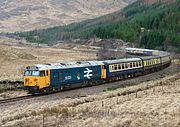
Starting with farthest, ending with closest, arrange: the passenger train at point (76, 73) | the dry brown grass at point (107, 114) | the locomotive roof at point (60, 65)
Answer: the locomotive roof at point (60, 65), the passenger train at point (76, 73), the dry brown grass at point (107, 114)

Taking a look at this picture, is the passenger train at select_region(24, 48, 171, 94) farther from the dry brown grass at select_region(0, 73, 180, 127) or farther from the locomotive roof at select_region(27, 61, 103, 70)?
the dry brown grass at select_region(0, 73, 180, 127)

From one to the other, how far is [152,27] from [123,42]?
85.3ft

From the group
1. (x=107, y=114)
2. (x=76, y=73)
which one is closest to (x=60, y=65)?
(x=76, y=73)

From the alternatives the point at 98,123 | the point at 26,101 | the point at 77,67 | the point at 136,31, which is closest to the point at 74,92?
the point at 77,67

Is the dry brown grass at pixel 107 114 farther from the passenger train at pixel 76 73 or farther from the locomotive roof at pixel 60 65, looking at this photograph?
the locomotive roof at pixel 60 65

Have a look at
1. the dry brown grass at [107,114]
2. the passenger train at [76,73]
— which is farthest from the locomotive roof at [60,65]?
the dry brown grass at [107,114]

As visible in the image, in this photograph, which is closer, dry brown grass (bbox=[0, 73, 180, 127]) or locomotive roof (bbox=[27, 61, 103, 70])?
dry brown grass (bbox=[0, 73, 180, 127])

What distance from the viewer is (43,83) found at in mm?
44469

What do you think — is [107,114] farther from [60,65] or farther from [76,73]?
[76,73]

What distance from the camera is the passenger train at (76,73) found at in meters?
44.6

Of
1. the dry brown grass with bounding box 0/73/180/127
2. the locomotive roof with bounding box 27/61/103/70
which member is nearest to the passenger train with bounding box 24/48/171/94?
the locomotive roof with bounding box 27/61/103/70

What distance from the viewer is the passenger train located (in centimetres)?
4460

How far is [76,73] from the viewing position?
5059cm

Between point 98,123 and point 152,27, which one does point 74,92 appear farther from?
point 152,27
